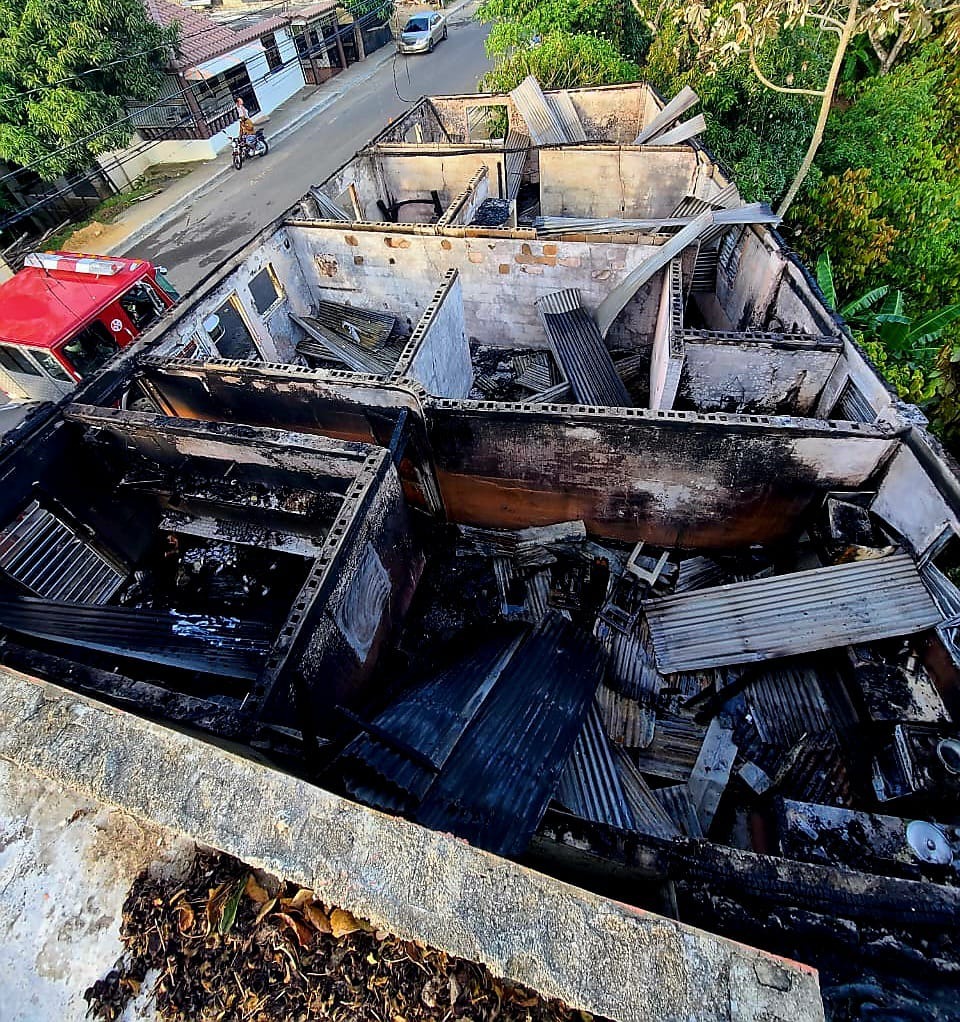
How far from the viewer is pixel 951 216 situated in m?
14.0

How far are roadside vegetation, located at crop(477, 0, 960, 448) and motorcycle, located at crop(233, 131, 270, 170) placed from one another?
33.9ft

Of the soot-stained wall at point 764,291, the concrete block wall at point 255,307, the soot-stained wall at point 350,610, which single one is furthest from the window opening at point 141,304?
the soot-stained wall at point 764,291

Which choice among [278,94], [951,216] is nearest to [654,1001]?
[951,216]

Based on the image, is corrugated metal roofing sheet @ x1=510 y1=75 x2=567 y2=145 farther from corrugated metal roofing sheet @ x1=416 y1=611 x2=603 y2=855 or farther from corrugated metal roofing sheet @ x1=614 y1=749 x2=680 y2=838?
corrugated metal roofing sheet @ x1=614 y1=749 x2=680 y2=838

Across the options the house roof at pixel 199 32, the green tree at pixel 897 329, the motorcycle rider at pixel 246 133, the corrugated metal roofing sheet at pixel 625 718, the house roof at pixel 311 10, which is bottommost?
the green tree at pixel 897 329

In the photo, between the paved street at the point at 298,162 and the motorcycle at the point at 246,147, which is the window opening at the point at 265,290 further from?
the motorcycle at the point at 246,147

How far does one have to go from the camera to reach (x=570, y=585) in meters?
8.66

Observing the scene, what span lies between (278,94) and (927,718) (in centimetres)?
3324

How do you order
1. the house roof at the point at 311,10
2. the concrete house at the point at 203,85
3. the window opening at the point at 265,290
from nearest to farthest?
the window opening at the point at 265,290 < the concrete house at the point at 203,85 < the house roof at the point at 311,10

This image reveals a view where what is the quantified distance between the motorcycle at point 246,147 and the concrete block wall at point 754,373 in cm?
2120

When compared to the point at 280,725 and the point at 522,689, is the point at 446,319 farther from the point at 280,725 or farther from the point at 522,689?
the point at 280,725

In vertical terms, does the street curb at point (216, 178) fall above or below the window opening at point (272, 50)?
below

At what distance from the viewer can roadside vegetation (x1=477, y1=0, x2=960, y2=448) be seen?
12.0 m

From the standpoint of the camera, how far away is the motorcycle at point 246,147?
21.9 m
